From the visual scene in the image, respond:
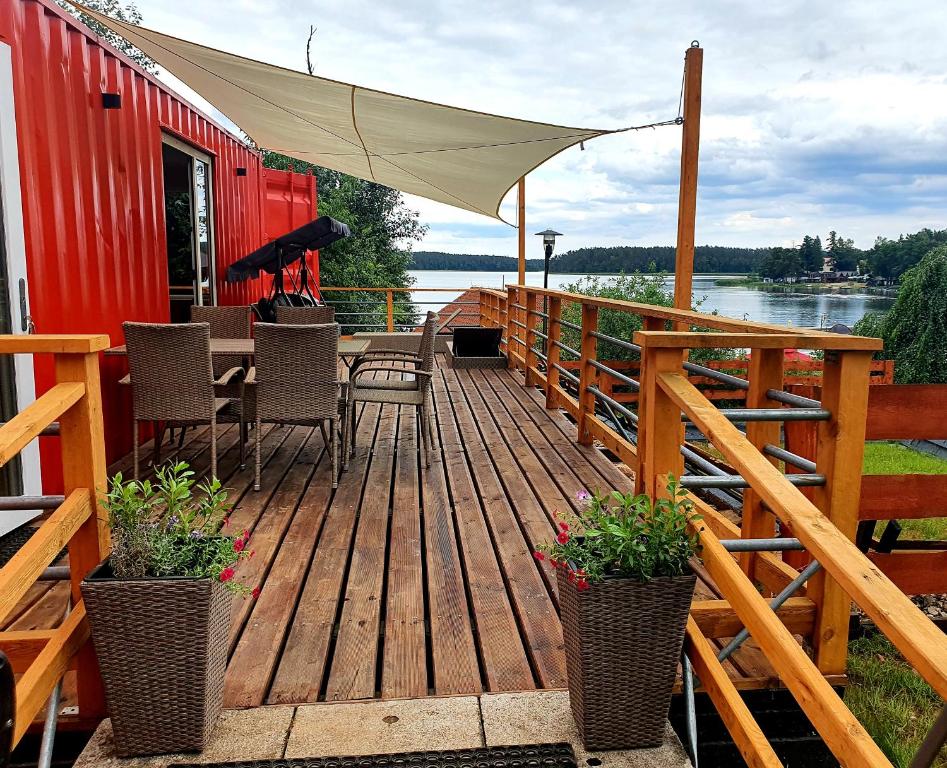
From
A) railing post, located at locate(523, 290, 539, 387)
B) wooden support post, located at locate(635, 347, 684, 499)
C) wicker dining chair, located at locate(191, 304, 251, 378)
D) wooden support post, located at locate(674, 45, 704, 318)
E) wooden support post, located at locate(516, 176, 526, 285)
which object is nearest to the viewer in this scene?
wooden support post, located at locate(635, 347, 684, 499)

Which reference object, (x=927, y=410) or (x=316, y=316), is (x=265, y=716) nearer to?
(x=927, y=410)

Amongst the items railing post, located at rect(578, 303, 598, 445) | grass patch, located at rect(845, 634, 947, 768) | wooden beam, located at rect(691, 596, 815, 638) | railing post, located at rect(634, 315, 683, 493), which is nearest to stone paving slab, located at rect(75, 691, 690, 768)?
wooden beam, located at rect(691, 596, 815, 638)

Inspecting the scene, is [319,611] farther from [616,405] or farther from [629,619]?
[616,405]

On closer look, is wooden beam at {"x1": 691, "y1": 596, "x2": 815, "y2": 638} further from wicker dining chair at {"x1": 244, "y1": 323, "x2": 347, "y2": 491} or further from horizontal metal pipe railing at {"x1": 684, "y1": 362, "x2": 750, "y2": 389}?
wicker dining chair at {"x1": 244, "y1": 323, "x2": 347, "y2": 491}

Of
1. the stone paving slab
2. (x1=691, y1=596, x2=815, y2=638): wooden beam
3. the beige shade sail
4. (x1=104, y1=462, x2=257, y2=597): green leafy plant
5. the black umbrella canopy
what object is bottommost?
the stone paving slab

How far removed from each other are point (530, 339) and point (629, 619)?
210 inches

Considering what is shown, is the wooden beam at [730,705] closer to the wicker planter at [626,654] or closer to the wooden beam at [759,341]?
the wicker planter at [626,654]

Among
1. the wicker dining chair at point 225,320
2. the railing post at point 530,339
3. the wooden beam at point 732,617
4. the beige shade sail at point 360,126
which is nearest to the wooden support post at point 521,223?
the beige shade sail at point 360,126

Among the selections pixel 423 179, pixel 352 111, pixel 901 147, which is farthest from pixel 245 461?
pixel 901 147

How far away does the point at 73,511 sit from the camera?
1.67 meters

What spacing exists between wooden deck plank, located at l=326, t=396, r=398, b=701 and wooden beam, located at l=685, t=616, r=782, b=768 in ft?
2.71

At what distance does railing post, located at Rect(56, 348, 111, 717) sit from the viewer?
5.71ft

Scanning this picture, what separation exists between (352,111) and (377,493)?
2.51 m

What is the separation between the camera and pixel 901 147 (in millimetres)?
14398
